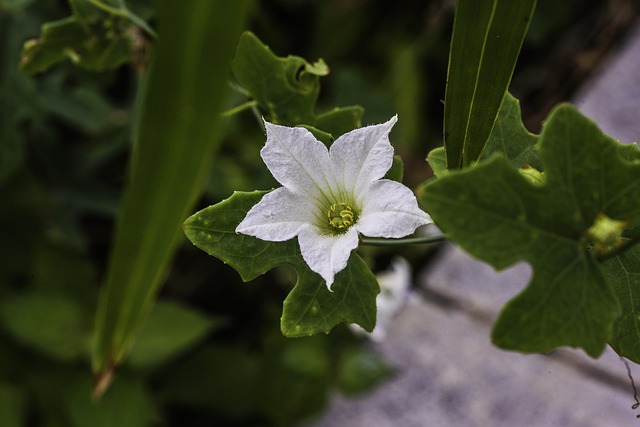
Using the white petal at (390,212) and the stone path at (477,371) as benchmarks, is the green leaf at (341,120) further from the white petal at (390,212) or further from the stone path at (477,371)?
the stone path at (477,371)

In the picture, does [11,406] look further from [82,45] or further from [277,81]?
[277,81]

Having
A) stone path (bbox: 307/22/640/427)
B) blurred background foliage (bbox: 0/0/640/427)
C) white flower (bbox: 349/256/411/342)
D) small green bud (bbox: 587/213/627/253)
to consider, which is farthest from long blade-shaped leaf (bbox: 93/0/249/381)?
stone path (bbox: 307/22/640/427)

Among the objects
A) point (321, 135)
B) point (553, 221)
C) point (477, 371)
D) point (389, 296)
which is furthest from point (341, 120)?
point (477, 371)

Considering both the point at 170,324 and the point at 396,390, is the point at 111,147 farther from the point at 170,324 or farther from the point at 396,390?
the point at 396,390

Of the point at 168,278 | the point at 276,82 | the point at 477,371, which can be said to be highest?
the point at 276,82

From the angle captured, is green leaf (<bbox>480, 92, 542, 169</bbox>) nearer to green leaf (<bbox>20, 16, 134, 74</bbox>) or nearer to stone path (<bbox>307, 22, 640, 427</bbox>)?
green leaf (<bbox>20, 16, 134, 74</bbox>)

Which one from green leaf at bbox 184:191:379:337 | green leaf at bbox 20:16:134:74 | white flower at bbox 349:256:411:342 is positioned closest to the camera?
green leaf at bbox 184:191:379:337
